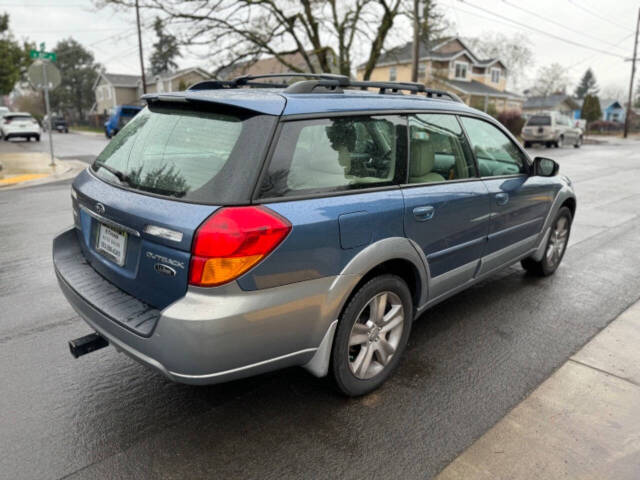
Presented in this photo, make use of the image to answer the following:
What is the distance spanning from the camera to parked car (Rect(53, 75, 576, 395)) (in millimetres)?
2186

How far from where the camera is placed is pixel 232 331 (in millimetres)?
2164

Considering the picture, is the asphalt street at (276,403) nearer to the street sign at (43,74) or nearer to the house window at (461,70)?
the street sign at (43,74)

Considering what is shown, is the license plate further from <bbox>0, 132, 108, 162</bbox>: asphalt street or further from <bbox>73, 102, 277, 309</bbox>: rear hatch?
<bbox>0, 132, 108, 162</bbox>: asphalt street

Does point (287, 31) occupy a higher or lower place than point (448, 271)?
higher

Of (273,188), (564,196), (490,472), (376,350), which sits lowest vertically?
(490,472)

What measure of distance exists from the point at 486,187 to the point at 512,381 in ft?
4.48

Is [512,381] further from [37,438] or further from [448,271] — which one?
[37,438]

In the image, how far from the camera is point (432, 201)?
3.04m

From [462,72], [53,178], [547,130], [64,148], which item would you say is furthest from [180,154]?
[462,72]

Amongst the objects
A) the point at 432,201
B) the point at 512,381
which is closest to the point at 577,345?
the point at 512,381

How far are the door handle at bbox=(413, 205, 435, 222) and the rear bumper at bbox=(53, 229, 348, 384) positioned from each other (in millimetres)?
752

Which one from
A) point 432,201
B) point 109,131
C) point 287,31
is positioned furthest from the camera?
point 109,131

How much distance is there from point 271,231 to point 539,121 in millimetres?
26800

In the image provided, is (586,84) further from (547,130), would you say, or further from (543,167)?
(543,167)
